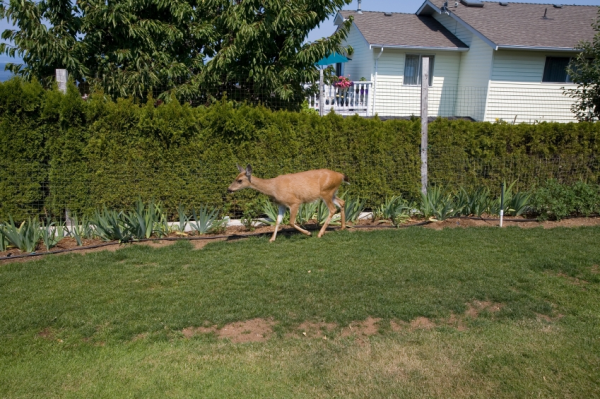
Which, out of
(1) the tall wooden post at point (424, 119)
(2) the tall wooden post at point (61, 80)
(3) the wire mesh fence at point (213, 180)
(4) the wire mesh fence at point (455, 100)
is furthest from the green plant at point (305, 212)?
(4) the wire mesh fence at point (455, 100)

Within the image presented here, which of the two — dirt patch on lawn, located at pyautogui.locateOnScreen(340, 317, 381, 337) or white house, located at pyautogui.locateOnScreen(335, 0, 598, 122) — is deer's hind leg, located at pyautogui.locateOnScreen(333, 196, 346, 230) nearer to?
dirt patch on lawn, located at pyautogui.locateOnScreen(340, 317, 381, 337)

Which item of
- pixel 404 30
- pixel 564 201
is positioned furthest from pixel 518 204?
pixel 404 30

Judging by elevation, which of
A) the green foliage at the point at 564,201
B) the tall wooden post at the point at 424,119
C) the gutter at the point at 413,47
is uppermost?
the gutter at the point at 413,47

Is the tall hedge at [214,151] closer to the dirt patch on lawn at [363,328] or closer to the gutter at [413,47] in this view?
the dirt patch on lawn at [363,328]

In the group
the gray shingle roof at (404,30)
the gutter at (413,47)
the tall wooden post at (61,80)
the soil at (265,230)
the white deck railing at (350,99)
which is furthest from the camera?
the gray shingle roof at (404,30)

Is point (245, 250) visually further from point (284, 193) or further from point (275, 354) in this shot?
point (275, 354)

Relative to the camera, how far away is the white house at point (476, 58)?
20.5m

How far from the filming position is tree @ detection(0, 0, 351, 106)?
32.5 ft

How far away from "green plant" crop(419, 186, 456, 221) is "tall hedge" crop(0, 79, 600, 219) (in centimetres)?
53

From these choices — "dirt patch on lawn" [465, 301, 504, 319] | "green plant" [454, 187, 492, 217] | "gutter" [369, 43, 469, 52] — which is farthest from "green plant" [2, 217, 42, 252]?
"gutter" [369, 43, 469, 52]

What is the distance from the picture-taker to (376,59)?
21453mm

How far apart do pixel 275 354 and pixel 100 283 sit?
9.25ft

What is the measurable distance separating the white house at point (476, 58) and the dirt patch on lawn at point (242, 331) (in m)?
15.9

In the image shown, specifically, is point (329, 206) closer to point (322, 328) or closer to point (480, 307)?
point (480, 307)
